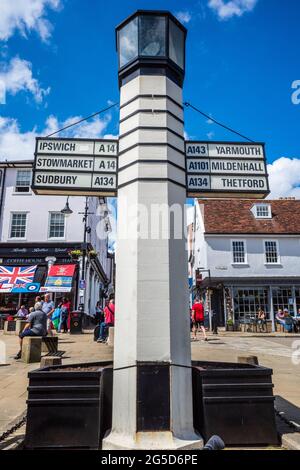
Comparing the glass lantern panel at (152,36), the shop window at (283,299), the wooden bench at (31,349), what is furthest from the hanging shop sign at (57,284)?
the glass lantern panel at (152,36)

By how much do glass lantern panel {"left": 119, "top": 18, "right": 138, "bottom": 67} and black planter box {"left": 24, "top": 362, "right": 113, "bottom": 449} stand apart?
383cm

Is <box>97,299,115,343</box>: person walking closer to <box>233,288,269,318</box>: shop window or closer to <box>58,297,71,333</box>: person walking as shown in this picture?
<box>58,297,71,333</box>: person walking

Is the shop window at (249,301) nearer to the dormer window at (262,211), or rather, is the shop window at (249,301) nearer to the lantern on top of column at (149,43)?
the dormer window at (262,211)

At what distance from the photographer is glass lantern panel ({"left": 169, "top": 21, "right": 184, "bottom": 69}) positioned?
190 inches

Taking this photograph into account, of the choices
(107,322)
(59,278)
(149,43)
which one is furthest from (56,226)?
(149,43)

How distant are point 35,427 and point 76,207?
77.7 ft

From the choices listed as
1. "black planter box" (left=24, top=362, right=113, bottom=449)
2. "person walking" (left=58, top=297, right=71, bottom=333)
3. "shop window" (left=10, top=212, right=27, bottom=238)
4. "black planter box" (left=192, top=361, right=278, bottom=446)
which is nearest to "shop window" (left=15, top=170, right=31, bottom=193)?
"shop window" (left=10, top=212, right=27, bottom=238)

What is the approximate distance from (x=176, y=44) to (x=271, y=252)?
22.9m

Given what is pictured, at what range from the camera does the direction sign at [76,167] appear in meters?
4.73

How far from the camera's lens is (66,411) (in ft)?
13.0

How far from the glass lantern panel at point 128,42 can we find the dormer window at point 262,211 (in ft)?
79.5

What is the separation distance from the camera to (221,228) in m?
26.6

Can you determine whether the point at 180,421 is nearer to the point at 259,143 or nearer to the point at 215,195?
the point at 215,195
